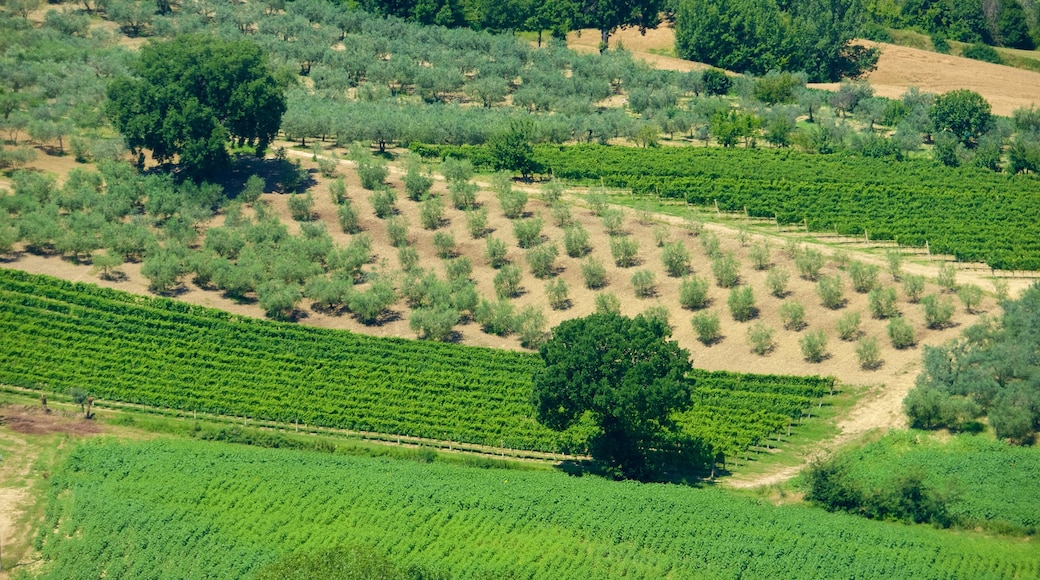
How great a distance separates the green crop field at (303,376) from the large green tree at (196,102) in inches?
863

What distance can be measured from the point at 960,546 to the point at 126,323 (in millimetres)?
58088

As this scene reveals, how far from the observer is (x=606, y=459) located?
76500 millimetres

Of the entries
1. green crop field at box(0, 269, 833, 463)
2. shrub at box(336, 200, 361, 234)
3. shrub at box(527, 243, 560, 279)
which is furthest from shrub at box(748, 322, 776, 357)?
shrub at box(336, 200, 361, 234)

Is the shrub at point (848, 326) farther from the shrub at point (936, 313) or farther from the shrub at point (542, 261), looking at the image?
the shrub at point (542, 261)

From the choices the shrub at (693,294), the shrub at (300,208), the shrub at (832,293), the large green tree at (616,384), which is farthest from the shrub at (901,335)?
the shrub at (300,208)

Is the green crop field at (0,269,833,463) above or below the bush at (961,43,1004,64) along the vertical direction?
below

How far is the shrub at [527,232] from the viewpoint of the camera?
105 meters

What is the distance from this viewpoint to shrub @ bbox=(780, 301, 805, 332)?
9225cm

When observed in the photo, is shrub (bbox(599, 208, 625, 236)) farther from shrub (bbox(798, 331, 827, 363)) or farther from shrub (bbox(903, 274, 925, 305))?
shrub (bbox(903, 274, 925, 305))

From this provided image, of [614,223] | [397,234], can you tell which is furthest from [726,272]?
[397,234]

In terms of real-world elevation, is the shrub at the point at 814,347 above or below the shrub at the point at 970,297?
below

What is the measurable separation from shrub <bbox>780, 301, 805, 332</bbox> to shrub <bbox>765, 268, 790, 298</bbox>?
3295mm

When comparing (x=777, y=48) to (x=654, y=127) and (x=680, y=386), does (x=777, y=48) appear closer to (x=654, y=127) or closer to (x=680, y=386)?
(x=654, y=127)

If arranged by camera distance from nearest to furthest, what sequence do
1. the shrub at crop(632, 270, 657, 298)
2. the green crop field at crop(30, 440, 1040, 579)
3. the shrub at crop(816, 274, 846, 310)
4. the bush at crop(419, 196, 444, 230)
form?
the green crop field at crop(30, 440, 1040, 579) → the shrub at crop(816, 274, 846, 310) → the shrub at crop(632, 270, 657, 298) → the bush at crop(419, 196, 444, 230)
